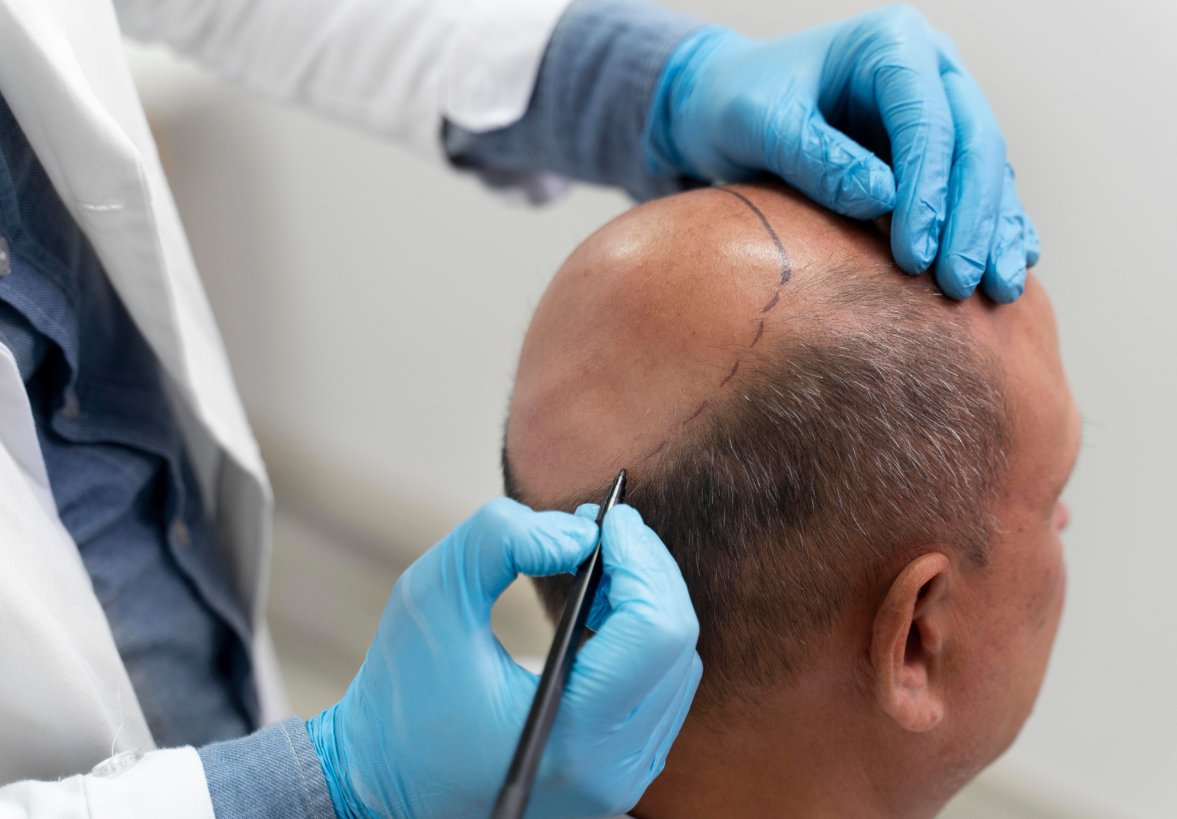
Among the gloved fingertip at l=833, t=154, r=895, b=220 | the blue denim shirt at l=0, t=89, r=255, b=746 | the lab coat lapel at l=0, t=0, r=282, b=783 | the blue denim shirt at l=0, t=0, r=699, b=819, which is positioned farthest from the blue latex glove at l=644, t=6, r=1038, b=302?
the blue denim shirt at l=0, t=89, r=255, b=746

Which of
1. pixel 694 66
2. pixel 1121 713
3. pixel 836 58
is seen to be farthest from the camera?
pixel 1121 713

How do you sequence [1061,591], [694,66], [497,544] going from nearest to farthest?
[497,544] < [1061,591] < [694,66]

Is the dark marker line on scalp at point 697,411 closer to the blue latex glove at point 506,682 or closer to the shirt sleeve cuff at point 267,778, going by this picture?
the blue latex glove at point 506,682

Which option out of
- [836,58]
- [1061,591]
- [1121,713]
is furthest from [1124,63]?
[1121,713]

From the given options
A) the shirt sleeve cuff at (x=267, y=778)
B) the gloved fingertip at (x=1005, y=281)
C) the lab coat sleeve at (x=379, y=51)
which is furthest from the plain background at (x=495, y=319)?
the shirt sleeve cuff at (x=267, y=778)

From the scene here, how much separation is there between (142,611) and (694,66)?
105cm

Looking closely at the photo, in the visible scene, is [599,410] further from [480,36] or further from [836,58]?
[480,36]

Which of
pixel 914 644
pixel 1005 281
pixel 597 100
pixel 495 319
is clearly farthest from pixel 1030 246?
pixel 495 319

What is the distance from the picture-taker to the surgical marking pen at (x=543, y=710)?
64cm

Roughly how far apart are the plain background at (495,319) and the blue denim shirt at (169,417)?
1.28ft

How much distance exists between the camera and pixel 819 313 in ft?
2.54

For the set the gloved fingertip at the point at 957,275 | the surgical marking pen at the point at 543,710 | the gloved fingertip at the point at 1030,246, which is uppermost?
the gloved fingertip at the point at 1030,246

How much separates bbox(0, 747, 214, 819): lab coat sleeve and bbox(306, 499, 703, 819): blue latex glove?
0.12 metres

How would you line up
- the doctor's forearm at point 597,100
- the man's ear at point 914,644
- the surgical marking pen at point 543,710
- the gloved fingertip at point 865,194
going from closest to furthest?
the surgical marking pen at point 543,710 → the man's ear at point 914,644 → the gloved fingertip at point 865,194 → the doctor's forearm at point 597,100
